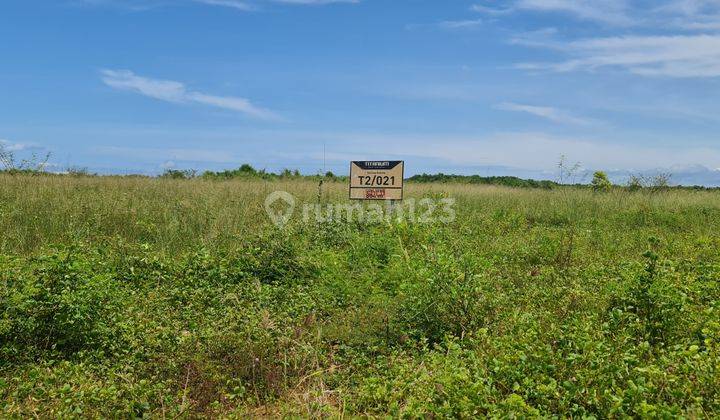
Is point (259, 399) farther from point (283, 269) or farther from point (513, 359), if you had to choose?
point (283, 269)

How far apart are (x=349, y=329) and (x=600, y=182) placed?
1944 centimetres

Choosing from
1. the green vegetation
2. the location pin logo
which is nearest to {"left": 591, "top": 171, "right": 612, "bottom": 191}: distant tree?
the green vegetation

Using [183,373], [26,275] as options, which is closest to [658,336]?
[183,373]

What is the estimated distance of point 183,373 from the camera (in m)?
3.85

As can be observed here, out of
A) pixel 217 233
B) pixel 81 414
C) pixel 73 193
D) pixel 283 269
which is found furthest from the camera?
pixel 73 193

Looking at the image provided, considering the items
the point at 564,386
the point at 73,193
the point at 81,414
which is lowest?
the point at 81,414

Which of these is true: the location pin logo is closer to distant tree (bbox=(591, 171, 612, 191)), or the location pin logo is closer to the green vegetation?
distant tree (bbox=(591, 171, 612, 191))

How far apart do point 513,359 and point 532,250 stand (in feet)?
14.6

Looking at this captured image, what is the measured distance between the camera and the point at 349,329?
4.78 metres

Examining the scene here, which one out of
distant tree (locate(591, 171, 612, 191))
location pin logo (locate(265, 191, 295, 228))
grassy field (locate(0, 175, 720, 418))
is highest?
distant tree (locate(591, 171, 612, 191))

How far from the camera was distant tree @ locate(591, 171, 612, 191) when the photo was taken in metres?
20.4

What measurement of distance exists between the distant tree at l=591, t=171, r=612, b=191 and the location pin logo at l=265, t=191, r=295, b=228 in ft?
41.2

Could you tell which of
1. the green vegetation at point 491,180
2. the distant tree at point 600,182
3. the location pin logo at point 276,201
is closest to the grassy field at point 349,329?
the location pin logo at point 276,201

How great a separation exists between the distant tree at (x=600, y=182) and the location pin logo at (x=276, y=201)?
12555 millimetres
